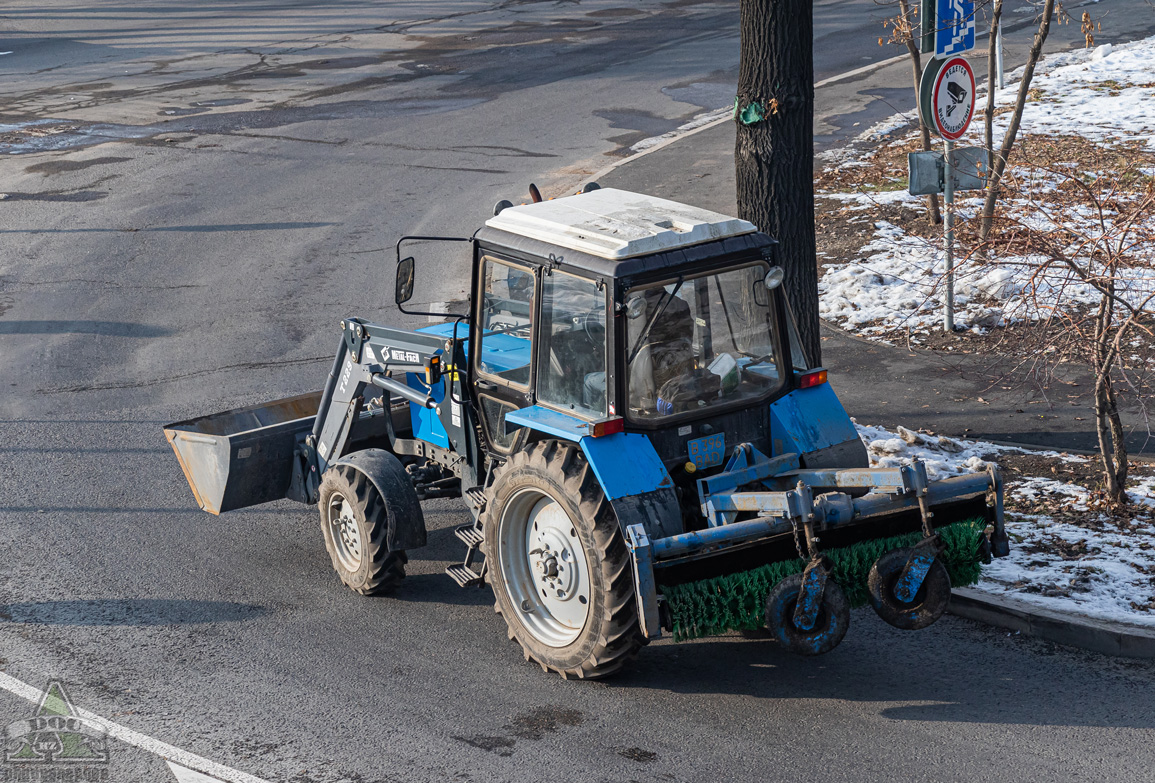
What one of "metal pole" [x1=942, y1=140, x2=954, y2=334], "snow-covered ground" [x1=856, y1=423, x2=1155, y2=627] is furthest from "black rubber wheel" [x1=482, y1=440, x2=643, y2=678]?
"metal pole" [x1=942, y1=140, x2=954, y2=334]

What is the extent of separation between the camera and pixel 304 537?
28.0ft

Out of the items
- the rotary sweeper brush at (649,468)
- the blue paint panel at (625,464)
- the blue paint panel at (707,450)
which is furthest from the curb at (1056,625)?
the blue paint panel at (625,464)

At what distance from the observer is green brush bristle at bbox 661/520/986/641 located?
6043 millimetres

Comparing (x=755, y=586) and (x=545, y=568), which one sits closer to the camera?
(x=755, y=586)

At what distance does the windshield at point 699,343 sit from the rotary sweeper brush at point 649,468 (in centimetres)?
1

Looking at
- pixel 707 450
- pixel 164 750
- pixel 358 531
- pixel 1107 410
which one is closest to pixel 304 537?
pixel 358 531

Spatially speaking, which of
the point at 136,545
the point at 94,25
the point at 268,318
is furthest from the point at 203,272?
the point at 94,25

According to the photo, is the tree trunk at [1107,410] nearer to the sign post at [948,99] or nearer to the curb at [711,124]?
the sign post at [948,99]

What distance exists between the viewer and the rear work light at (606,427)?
613 centimetres

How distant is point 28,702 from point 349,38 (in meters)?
26.0

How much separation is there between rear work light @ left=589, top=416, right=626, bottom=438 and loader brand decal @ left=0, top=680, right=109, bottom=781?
292cm

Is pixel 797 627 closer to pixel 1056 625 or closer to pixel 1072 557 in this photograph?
pixel 1056 625

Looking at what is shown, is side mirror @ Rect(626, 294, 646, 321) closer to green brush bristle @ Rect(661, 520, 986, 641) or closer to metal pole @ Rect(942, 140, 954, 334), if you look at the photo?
green brush bristle @ Rect(661, 520, 986, 641)

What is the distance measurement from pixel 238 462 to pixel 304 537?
79 cm
